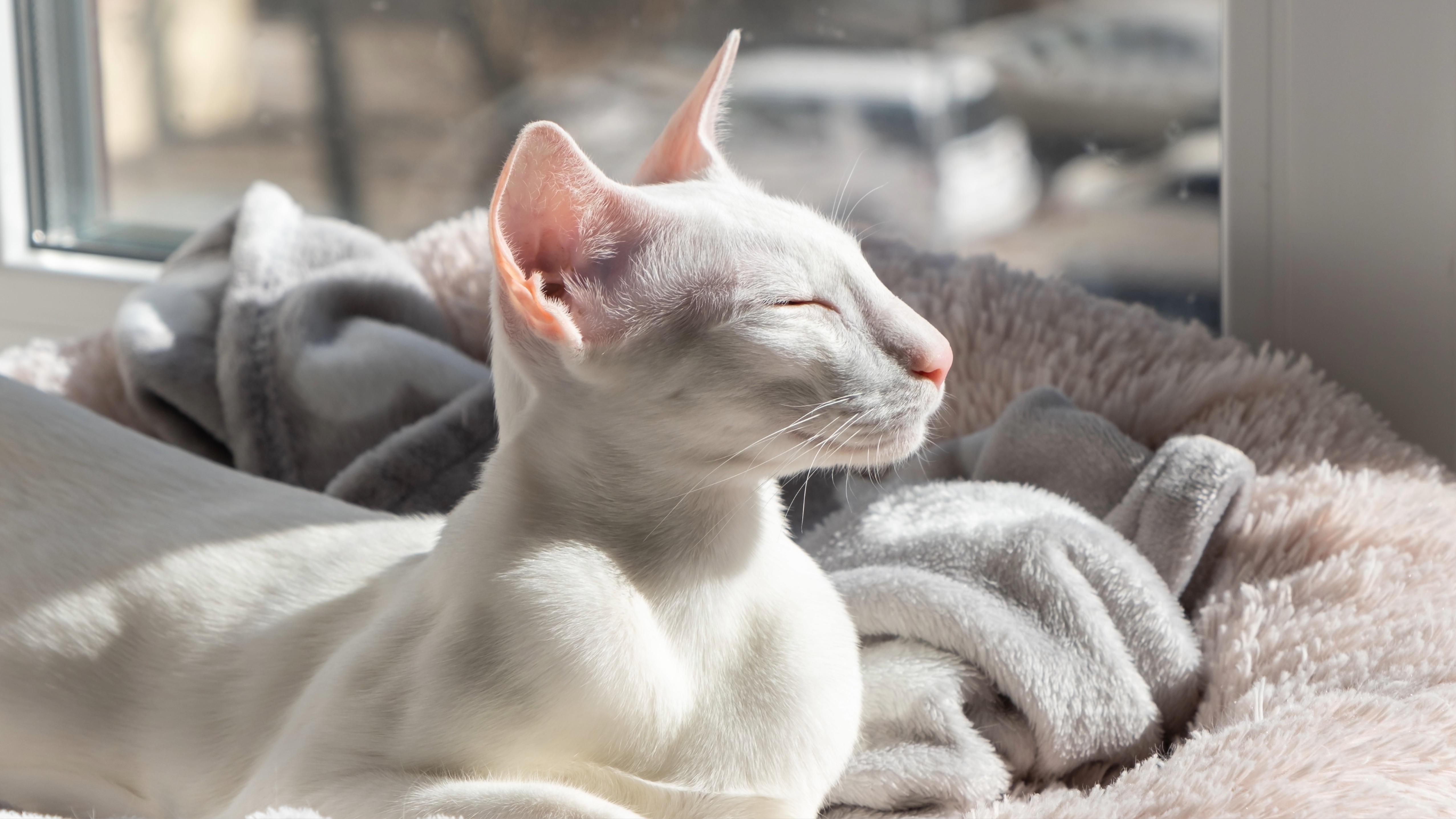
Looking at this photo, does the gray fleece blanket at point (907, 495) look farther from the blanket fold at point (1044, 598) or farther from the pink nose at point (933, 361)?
the pink nose at point (933, 361)

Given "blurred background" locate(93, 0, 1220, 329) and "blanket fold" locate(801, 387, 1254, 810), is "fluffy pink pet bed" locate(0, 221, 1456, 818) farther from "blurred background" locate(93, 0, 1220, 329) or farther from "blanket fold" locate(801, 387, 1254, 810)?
"blurred background" locate(93, 0, 1220, 329)

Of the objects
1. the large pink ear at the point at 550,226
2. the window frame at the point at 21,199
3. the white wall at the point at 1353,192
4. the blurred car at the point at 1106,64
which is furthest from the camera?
the window frame at the point at 21,199

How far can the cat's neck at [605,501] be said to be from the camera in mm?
560

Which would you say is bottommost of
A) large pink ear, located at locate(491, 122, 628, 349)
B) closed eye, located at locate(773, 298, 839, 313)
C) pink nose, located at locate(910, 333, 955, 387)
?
pink nose, located at locate(910, 333, 955, 387)

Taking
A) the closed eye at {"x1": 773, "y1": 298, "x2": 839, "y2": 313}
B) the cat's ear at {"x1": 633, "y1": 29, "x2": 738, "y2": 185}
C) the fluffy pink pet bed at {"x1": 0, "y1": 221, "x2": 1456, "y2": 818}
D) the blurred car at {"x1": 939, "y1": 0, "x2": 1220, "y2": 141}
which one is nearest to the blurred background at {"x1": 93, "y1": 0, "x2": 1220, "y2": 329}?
the blurred car at {"x1": 939, "y1": 0, "x2": 1220, "y2": 141}

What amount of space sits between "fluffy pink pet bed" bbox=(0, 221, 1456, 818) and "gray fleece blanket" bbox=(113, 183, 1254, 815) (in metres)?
0.03

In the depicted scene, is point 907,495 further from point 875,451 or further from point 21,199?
point 21,199

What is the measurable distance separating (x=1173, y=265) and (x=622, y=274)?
2.58ft

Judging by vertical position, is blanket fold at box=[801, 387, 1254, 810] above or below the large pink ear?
below

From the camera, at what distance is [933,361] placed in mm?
554

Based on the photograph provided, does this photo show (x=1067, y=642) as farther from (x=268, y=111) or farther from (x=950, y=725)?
(x=268, y=111)

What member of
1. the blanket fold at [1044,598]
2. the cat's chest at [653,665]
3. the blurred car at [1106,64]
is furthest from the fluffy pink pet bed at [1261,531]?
the blurred car at [1106,64]

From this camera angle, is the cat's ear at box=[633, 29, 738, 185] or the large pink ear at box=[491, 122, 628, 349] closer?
the large pink ear at box=[491, 122, 628, 349]

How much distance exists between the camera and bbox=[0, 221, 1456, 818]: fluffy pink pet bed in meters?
0.59
